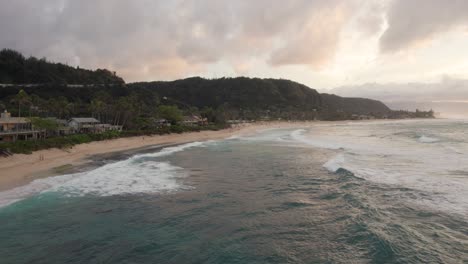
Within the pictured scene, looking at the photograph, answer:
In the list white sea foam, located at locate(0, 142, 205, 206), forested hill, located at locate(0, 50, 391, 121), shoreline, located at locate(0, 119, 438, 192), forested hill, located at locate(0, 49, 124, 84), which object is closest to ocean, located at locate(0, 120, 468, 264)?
white sea foam, located at locate(0, 142, 205, 206)

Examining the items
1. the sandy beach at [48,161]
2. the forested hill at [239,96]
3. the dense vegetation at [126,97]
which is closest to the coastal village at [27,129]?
the dense vegetation at [126,97]

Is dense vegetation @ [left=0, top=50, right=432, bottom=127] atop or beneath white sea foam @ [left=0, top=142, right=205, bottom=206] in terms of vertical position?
atop

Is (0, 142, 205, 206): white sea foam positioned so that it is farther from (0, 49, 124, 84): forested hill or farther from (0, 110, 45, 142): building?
(0, 49, 124, 84): forested hill

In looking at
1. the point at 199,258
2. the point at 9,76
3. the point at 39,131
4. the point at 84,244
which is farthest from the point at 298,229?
the point at 9,76

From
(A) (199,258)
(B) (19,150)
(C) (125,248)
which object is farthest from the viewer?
(B) (19,150)

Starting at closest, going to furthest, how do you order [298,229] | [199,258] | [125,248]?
[199,258] → [125,248] → [298,229]

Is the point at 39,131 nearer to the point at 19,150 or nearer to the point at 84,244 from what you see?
the point at 19,150
